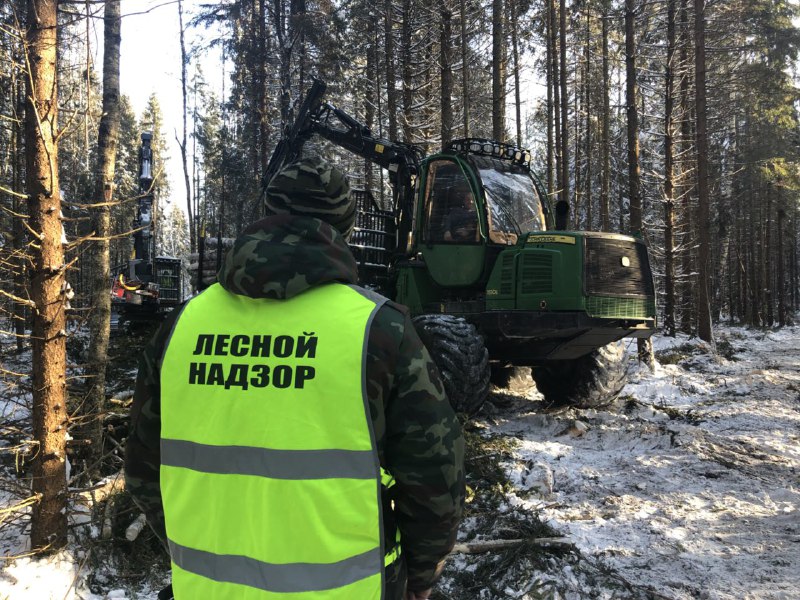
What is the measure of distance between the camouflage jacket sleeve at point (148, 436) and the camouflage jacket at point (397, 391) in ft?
0.11

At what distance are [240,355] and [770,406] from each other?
8.40 m

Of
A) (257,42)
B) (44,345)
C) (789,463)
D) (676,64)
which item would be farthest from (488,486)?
(257,42)

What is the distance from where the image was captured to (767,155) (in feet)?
77.9

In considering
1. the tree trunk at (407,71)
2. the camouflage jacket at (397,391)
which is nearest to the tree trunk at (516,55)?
the tree trunk at (407,71)

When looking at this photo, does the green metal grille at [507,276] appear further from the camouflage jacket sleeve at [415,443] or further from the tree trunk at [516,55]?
the tree trunk at [516,55]

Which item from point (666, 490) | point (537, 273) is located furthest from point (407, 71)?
point (666, 490)

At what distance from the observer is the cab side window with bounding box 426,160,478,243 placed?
709 cm

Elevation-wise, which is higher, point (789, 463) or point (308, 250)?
point (308, 250)

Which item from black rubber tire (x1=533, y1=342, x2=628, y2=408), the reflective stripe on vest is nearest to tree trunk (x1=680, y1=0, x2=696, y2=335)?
black rubber tire (x1=533, y1=342, x2=628, y2=408)

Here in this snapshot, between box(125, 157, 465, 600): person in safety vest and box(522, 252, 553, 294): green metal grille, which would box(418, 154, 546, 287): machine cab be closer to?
box(522, 252, 553, 294): green metal grille

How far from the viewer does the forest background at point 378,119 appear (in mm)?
3645

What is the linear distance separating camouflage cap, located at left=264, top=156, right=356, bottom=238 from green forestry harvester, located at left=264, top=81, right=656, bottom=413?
442 centimetres

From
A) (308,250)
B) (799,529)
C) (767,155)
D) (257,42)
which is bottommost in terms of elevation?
(799,529)

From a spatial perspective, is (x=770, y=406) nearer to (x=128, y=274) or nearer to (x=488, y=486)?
(x=488, y=486)
